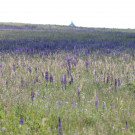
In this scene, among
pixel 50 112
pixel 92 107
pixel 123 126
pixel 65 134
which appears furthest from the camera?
pixel 92 107

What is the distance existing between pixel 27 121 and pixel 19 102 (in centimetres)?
77

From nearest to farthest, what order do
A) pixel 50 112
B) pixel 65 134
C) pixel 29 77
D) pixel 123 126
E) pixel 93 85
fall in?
pixel 65 134, pixel 123 126, pixel 50 112, pixel 93 85, pixel 29 77

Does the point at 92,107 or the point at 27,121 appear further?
the point at 92,107

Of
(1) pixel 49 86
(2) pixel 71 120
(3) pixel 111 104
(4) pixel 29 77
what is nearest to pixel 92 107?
(3) pixel 111 104

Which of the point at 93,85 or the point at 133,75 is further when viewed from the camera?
the point at 133,75

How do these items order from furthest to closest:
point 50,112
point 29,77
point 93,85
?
point 29,77
point 93,85
point 50,112

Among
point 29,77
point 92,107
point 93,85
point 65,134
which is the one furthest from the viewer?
point 29,77

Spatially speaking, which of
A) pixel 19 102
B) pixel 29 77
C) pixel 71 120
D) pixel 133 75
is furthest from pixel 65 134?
pixel 133 75

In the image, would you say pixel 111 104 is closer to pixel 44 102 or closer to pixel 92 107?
pixel 92 107

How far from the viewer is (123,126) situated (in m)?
3.94

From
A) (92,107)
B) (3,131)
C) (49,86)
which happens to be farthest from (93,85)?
(3,131)

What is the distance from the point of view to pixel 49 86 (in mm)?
6117

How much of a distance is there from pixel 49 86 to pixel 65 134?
2.54 meters

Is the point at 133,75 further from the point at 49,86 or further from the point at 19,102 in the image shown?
the point at 19,102
